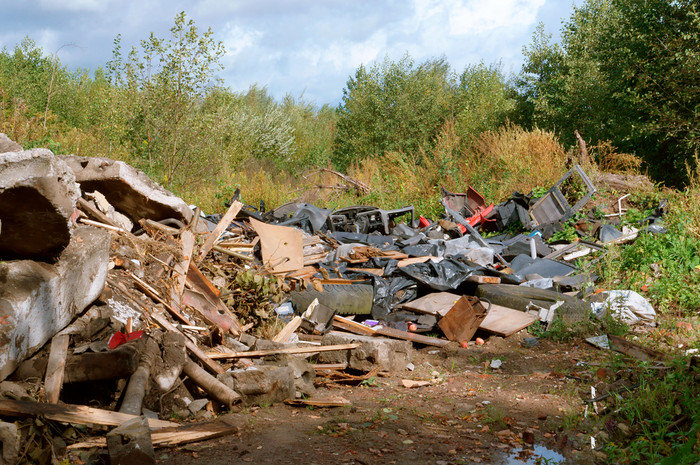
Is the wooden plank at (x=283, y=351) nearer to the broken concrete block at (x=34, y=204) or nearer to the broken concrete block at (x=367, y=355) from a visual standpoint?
the broken concrete block at (x=367, y=355)

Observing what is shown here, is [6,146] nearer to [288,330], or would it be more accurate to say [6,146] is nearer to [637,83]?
[288,330]

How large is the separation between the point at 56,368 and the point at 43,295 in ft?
1.62

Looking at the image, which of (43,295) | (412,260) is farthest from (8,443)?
(412,260)

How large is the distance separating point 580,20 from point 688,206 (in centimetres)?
1434

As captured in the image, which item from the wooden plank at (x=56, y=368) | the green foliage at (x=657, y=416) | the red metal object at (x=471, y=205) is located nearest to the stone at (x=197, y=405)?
the wooden plank at (x=56, y=368)

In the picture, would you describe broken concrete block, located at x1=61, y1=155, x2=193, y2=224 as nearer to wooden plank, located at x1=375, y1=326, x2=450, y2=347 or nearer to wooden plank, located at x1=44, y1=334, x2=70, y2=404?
wooden plank, located at x1=375, y1=326, x2=450, y2=347

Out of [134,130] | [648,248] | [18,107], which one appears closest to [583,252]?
[648,248]

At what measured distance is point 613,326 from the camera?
6414 millimetres

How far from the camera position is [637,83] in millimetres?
15102

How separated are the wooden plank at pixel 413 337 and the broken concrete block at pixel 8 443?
4250mm

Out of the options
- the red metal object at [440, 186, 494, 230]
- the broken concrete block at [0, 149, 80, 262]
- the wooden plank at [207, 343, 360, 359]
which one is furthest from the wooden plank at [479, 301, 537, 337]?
the red metal object at [440, 186, 494, 230]

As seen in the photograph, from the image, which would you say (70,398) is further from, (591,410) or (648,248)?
(648,248)

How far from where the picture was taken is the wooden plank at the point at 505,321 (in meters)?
6.87

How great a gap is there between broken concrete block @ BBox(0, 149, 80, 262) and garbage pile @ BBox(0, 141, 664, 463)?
0.04ft
